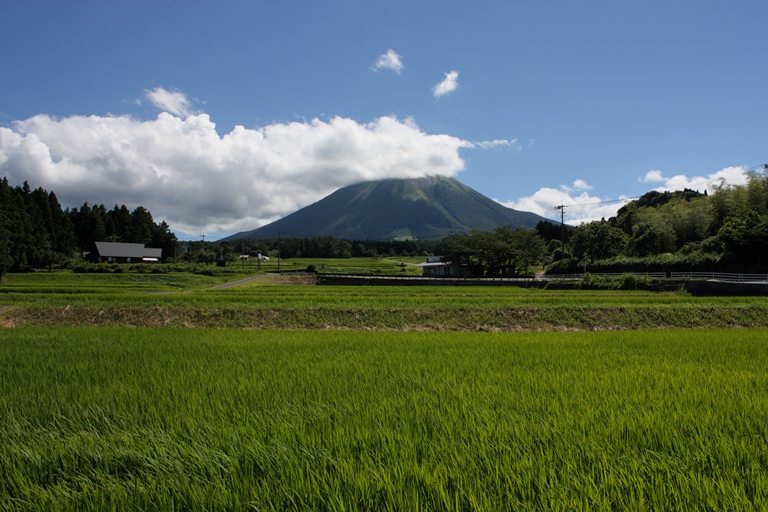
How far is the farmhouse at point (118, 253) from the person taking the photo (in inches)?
3061

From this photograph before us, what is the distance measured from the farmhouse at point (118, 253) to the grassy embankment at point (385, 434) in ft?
275

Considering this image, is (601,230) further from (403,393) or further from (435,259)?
(403,393)

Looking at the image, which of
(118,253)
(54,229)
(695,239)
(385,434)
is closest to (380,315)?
(385,434)

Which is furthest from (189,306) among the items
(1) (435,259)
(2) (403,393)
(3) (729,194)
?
(1) (435,259)

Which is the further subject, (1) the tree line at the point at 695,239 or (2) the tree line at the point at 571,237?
(2) the tree line at the point at 571,237

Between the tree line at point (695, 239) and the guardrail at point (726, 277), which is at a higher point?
the tree line at point (695, 239)

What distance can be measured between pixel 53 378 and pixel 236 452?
5493 millimetres

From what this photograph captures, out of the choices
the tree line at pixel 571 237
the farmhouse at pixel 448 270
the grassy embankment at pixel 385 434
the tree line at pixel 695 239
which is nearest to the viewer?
the grassy embankment at pixel 385 434

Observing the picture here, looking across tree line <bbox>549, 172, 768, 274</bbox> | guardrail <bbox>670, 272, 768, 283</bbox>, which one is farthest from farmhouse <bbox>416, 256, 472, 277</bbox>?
guardrail <bbox>670, 272, 768, 283</bbox>

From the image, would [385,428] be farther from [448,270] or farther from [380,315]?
[448,270]

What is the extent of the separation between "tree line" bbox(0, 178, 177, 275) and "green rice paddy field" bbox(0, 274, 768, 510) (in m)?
46.6

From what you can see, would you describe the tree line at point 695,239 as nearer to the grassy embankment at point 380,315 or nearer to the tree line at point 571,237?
the tree line at point 571,237

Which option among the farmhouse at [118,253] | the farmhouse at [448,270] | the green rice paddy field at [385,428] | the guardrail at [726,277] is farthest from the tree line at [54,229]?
the guardrail at [726,277]

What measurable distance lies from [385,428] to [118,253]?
9177 centimetres
